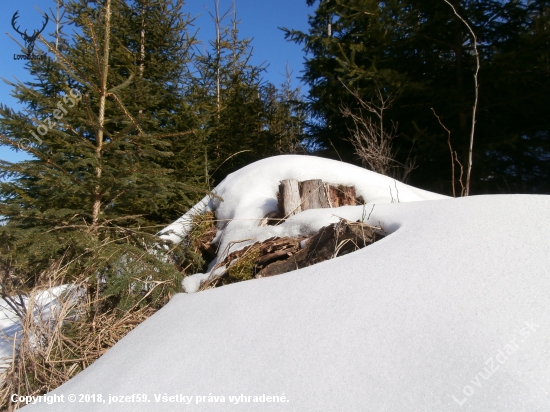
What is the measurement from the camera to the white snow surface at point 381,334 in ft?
2.56

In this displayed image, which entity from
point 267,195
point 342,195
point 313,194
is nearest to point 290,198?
point 313,194

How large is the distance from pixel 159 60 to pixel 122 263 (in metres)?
5.61

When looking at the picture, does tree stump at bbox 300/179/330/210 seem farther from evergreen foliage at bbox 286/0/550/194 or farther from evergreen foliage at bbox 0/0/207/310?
evergreen foliage at bbox 286/0/550/194

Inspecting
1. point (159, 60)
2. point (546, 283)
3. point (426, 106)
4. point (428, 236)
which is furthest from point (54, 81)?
point (426, 106)

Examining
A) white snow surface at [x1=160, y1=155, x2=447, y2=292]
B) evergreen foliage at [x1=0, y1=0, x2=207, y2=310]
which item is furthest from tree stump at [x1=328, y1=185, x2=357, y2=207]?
evergreen foliage at [x1=0, y1=0, x2=207, y2=310]

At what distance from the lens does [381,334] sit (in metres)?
0.93

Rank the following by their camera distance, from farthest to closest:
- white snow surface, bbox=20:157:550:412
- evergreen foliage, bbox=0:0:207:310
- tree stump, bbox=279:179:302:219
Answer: tree stump, bbox=279:179:302:219, evergreen foliage, bbox=0:0:207:310, white snow surface, bbox=20:157:550:412

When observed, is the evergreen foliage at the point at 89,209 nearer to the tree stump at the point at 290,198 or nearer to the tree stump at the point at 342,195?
the tree stump at the point at 290,198

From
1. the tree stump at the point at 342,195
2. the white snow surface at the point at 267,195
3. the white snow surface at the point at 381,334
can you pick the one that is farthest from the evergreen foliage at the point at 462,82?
the white snow surface at the point at 381,334

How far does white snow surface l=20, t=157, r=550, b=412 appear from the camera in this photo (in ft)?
2.56

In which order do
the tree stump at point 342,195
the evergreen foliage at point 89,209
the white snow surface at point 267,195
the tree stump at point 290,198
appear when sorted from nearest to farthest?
the evergreen foliage at point 89,209, the white snow surface at point 267,195, the tree stump at point 290,198, the tree stump at point 342,195

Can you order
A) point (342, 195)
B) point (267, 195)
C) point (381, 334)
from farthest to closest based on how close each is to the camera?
point (267, 195) → point (342, 195) → point (381, 334)

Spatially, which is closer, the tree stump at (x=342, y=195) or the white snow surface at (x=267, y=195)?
the white snow surface at (x=267, y=195)

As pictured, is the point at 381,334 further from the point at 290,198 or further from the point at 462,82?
the point at 462,82
